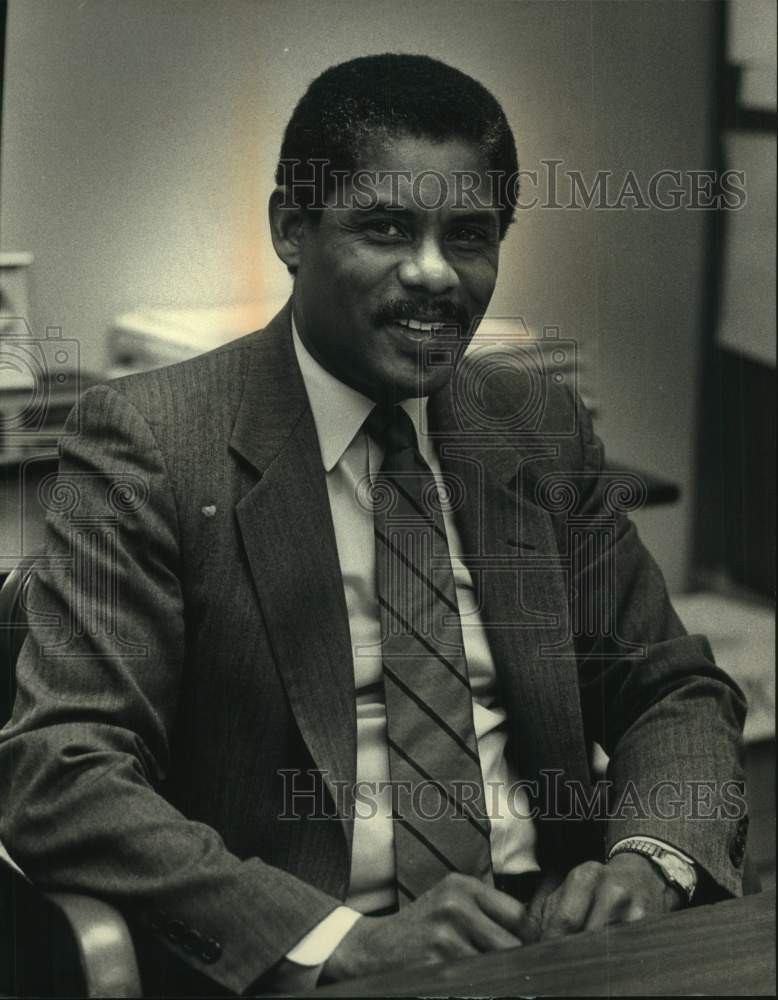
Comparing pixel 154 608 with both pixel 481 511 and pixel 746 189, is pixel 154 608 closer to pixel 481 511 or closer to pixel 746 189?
pixel 481 511

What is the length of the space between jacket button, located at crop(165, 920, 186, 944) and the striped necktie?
0.32m

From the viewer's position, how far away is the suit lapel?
176cm

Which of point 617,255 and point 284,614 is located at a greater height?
point 617,255

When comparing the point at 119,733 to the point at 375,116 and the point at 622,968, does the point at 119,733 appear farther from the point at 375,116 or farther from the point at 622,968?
the point at 375,116

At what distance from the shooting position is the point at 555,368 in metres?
2.07

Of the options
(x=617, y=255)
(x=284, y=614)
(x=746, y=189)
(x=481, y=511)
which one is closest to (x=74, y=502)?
(x=284, y=614)

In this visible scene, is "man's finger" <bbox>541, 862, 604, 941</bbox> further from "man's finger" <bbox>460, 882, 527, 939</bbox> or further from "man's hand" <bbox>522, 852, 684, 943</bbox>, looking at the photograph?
"man's finger" <bbox>460, 882, 527, 939</bbox>

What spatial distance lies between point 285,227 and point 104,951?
0.95m

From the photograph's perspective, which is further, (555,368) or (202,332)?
(555,368)

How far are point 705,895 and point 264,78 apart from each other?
49.1 inches

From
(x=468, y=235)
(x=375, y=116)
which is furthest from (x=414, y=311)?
(x=375, y=116)

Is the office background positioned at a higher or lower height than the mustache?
higher

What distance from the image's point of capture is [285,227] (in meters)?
1.87

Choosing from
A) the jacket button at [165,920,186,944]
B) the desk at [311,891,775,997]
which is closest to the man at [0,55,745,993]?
the jacket button at [165,920,186,944]
